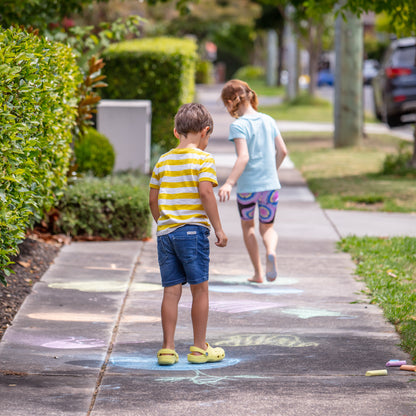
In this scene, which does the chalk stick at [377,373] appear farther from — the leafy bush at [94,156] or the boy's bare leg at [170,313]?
the leafy bush at [94,156]

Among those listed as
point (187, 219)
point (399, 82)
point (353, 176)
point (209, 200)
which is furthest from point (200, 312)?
point (399, 82)

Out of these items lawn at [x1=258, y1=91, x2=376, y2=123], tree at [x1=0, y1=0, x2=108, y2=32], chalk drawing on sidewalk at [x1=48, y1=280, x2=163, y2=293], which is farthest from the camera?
lawn at [x1=258, y1=91, x2=376, y2=123]

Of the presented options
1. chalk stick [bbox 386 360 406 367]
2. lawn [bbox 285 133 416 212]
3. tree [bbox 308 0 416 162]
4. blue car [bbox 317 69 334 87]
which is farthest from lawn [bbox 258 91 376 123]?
blue car [bbox 317 69 334 87]

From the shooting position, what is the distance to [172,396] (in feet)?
13.9

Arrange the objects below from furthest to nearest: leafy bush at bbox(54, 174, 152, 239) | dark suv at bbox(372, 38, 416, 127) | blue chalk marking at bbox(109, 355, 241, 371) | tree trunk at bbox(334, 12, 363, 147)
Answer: dark suv at bbox(372, 38, 416, 127), tree trunk at bbox(334, 12, 363, 147), leafy bush at bbox(54, 174, 152, 239), blue chalk marking at bbox(109, 355, 241, 371)

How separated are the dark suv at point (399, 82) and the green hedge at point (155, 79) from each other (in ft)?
22.3

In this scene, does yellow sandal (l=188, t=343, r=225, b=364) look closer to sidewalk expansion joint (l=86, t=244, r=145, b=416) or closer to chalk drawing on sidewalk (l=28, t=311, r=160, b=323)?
sidewalk expansion joint (l=86, t=244, r=145, b=416)

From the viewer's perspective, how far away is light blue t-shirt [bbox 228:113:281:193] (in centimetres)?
653

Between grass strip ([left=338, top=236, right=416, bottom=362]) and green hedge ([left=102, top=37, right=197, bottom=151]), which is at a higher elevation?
green hedge ([left=102, top=37, right=197, bottom=151])

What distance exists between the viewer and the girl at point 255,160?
6480 millimetres

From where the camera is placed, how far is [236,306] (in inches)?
240

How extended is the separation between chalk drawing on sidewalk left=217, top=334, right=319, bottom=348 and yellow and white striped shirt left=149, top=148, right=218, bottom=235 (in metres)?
0.88

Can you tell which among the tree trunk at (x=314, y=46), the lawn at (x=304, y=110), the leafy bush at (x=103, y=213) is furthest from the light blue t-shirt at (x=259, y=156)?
the tree trunk at (x=314, y=46)

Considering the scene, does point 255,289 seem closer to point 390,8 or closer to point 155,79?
point 390,8
